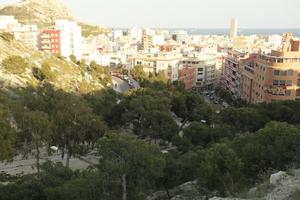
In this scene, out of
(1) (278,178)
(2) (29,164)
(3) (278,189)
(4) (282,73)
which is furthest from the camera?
(4) (282,73)

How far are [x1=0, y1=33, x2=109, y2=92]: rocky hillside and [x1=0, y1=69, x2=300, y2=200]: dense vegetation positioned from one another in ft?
47.1

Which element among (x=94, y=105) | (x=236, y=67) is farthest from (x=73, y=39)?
(x=94, y=105)

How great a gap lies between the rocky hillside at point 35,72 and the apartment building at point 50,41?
Result: 21889 millimetres

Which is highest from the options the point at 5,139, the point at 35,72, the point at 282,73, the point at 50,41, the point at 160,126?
the point at 50,41

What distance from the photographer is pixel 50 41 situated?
97.5m

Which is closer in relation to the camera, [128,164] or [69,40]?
[128,164]

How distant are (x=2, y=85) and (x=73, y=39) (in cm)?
5706

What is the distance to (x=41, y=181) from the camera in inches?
786

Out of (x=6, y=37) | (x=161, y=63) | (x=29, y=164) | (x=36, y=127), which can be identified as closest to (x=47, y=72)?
(x=6, y=37)

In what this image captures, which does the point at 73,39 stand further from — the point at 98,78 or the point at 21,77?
the point at 21,77

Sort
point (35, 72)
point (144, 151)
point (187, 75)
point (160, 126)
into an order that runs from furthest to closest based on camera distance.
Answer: point (187, 75) < point (35, 72) < point (160, 126) < point (144, 151)

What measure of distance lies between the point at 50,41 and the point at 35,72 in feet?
128

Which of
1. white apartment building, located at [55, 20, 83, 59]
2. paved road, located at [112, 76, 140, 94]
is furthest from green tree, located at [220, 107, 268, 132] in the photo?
white apartment building, located at [55, 20, 83, 59]

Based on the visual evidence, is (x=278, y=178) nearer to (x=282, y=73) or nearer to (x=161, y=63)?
(x=282, y=73)
